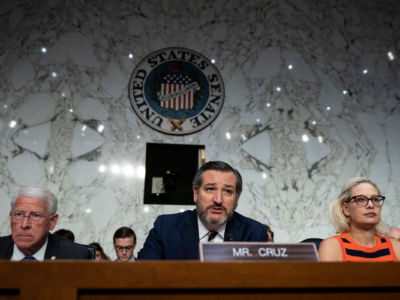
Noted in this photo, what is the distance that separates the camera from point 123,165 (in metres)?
4.29

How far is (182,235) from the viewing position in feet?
6.23

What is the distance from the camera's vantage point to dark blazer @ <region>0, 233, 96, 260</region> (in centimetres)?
185

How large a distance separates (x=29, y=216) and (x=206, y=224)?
0.84 m

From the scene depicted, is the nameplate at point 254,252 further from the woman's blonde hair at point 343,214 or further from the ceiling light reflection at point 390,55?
the ceiling light reflection at point 390,55

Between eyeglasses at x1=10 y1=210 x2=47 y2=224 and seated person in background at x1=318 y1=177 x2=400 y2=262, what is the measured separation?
1351mm

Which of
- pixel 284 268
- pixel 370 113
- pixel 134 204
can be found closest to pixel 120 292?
pixel 284 268

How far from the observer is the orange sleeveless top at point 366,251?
190 cm

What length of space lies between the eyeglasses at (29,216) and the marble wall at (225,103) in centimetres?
233

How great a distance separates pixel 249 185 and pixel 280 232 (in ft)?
2.04

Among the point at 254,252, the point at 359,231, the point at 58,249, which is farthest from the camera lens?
the point at 359,231

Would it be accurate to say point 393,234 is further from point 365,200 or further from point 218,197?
point 218,197

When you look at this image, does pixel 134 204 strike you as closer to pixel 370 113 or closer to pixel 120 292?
pixel 370 113

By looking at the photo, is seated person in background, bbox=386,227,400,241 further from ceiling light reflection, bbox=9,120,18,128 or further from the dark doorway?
ceiling light reflection, bbox=9,120,18,128

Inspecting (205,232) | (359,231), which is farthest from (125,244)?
(359,231)
